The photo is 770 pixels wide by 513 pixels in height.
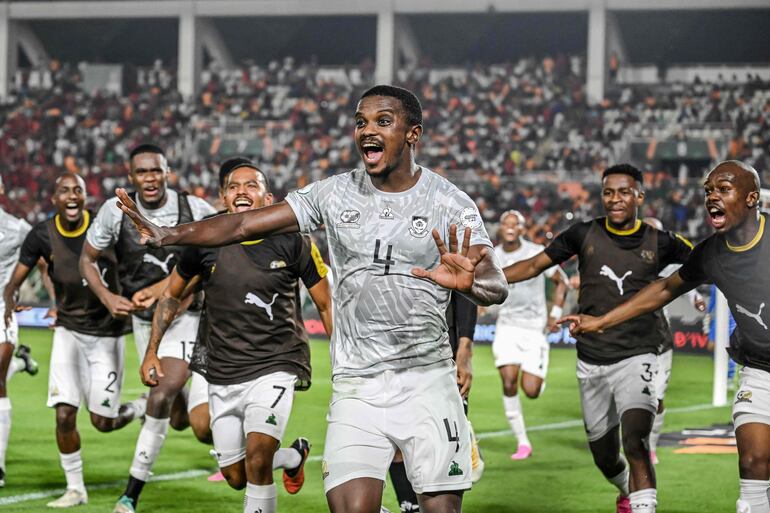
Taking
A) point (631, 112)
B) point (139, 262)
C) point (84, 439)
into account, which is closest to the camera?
point (139, 262)

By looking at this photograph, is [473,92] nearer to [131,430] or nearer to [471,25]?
[471,25]

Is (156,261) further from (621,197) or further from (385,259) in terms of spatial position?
(385,259)

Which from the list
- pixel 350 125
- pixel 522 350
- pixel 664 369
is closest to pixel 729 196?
pixel 664 369

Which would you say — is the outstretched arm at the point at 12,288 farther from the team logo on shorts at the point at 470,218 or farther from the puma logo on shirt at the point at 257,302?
the team logo on shorts at the point at 470,218

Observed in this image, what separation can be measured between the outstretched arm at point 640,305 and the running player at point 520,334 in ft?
17.2

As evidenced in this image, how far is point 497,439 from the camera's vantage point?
46.0ft

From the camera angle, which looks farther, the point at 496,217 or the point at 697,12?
the point at 697,12

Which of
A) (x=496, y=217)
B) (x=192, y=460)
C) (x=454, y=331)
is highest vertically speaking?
(x=496, y=217)

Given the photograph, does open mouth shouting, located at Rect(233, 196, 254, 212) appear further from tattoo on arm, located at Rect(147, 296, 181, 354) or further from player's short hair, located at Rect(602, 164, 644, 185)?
player's short hair, located at Rect(602, 164, 644, 185)

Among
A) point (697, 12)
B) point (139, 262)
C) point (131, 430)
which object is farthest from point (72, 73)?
point (139, 262)

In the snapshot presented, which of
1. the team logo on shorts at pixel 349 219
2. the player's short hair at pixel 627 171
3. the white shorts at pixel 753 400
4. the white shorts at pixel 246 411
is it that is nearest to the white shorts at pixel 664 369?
the player's short hair at pixel 627 171

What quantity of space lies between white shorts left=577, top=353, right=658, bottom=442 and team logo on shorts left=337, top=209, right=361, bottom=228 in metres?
3.70

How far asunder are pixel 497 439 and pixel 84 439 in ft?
15.7

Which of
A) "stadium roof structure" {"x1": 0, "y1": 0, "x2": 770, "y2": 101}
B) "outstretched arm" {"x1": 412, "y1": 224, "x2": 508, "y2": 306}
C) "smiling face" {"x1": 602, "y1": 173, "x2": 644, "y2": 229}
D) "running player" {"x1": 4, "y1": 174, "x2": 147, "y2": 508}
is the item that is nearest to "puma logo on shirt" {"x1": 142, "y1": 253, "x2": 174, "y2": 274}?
"running player" {"x1": 4, "y1": 174, "x2": 147, "y2": 508}
